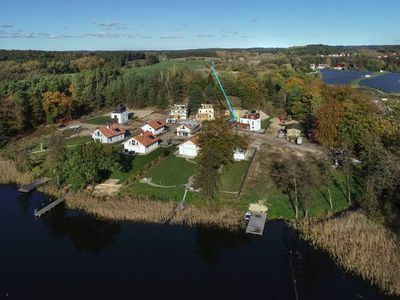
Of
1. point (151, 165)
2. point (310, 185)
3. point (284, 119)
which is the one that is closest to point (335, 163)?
point (310, 185)

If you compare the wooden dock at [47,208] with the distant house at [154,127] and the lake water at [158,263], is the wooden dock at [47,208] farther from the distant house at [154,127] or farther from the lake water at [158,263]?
the distant house at [154,127]

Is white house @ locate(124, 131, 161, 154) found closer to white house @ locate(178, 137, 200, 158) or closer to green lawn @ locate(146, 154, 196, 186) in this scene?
green lawn @ locate(146, 154, 196, 186)

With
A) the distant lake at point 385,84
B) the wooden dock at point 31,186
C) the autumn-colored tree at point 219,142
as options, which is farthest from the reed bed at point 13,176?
the distant lake at point 385,84

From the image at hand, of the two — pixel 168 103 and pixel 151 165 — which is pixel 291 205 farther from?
pixel 168 103

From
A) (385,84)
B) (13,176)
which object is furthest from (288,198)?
(385,84)

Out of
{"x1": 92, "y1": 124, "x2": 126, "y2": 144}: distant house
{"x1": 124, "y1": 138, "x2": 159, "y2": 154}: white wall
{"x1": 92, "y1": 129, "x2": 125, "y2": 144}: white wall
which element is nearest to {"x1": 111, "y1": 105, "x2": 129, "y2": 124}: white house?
{"x1": 92, "y1": 124, "x2": 126, "y2": 144}: distant house

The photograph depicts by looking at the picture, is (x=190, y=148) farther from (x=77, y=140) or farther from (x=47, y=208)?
(x=77, y=140)
